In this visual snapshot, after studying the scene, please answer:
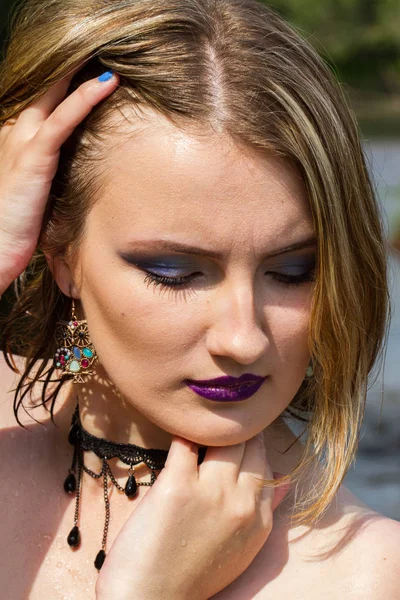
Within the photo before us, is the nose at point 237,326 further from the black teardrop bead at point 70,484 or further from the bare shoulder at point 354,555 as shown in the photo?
the black teardrop bead at point 70,484

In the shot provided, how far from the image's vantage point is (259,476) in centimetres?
271

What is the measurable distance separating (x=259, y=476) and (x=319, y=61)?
113 cm

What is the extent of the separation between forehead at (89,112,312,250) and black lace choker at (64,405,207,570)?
2.29 ft

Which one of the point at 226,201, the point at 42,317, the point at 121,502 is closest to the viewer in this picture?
the point at 226,201

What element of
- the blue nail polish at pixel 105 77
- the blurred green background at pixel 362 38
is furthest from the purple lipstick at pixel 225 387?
the blurred green background at pixel 362 38

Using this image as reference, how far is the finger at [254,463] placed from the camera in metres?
2.69

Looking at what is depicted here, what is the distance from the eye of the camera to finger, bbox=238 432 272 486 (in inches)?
106

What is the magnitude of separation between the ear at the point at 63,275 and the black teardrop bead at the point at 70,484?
576mm

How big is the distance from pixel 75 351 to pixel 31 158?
0.55 meters

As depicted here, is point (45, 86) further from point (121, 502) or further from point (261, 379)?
point (121, 502)

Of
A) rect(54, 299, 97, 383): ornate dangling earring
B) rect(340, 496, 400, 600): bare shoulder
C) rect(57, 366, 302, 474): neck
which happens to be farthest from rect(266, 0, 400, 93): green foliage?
rect(340, 496, 400, 600): bare shoulder

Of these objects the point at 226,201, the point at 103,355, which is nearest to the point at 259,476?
the point at 103,355

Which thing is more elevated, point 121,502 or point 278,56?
point 278,56

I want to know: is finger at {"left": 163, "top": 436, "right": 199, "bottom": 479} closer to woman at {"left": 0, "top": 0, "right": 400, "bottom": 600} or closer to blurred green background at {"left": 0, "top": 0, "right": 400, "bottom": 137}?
woman at {"left": 0, "top": 0, "right": 400, "bottom": 600}
